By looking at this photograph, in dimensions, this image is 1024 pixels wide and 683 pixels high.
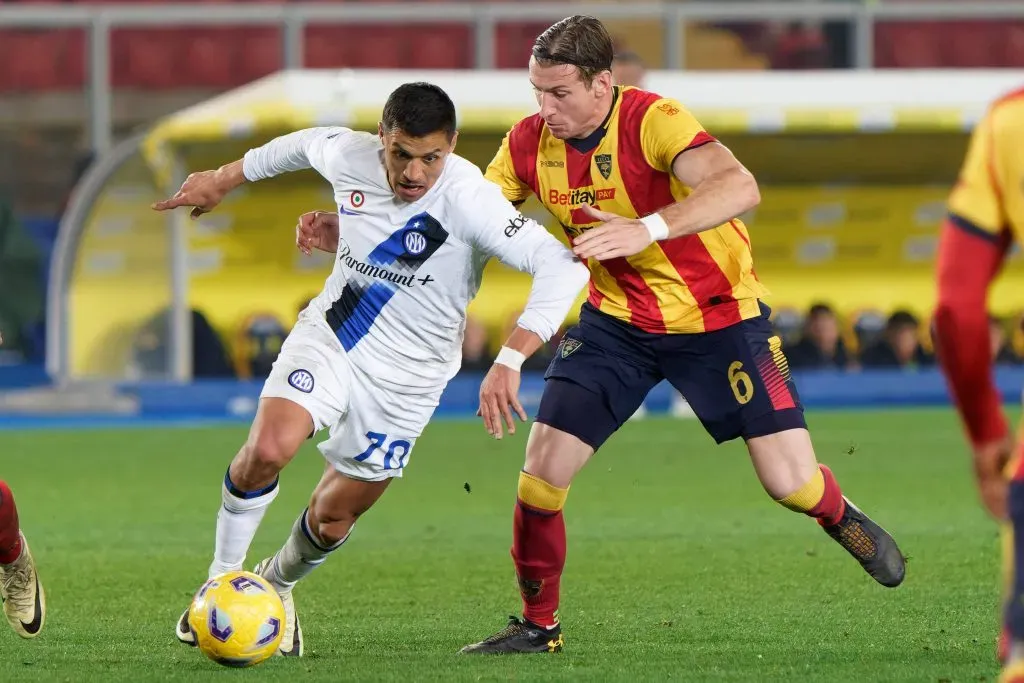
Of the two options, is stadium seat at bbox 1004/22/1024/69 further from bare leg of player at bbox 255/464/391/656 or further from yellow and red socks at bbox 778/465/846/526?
bare leg of player at bbox 255/464/391/656

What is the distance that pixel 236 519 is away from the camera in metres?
5.69

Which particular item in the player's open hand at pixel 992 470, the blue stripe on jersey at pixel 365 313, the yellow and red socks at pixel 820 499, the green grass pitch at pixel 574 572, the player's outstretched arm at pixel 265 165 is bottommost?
the green grass pitch at pixel 574 572

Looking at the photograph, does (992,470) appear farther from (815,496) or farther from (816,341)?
(816,341)

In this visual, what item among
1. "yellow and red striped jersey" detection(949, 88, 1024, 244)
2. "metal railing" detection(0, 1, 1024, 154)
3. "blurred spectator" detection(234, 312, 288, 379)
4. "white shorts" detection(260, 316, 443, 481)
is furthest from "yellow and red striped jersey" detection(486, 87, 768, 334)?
"blurred spectator" detection(234, 312, 288, 379)

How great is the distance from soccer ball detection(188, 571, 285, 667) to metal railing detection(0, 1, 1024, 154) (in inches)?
516

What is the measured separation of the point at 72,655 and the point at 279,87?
38.0ft

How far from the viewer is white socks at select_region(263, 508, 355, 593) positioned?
5973 mm

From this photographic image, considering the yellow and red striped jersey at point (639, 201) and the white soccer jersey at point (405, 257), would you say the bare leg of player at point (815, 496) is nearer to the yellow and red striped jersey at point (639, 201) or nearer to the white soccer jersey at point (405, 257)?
the yellow and red striped jersey at point (639, 201)

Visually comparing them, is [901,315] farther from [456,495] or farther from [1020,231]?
[1020,231]

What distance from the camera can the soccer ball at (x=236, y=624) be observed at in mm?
5352

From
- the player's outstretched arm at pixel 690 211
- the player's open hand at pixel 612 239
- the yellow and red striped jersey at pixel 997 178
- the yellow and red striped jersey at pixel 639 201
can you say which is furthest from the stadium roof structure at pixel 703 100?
the yellow and red striped jersey at pixel 997 178


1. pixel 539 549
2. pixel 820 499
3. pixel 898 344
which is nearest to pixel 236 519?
pixel 539 549

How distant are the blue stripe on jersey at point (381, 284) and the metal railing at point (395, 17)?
486 inches

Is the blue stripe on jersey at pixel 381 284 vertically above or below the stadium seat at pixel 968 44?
above
